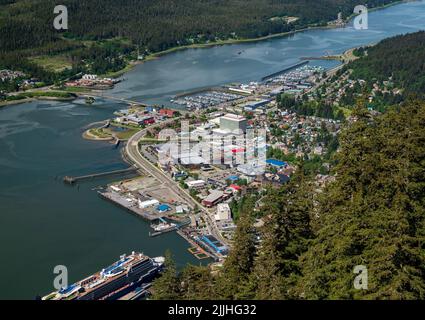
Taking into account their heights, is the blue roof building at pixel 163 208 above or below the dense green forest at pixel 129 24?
below

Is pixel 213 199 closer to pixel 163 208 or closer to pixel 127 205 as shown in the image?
pixel 163 208

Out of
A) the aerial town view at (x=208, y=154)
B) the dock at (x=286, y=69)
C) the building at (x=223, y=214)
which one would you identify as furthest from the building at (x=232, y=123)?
the dock at (x=286, y=69)

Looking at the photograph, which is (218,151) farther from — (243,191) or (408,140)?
(408,140)

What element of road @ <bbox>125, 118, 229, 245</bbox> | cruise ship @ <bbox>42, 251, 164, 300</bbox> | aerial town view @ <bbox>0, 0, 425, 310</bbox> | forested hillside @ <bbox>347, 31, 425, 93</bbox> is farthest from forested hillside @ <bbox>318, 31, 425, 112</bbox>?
cruise ship @ <bbox>42, 251, 164, 300</bbox>

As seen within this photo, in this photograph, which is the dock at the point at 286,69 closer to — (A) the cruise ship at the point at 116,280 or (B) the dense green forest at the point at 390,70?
(B) the dense green forest at the point at 390,70

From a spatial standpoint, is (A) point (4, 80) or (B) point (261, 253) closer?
(B) point (261, 253)

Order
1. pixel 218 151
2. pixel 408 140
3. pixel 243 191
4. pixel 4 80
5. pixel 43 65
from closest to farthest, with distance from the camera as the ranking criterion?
1. pixel 408 140
2. pixel 243 191
3. pixel 218 151
4. pixel 4 80
5. pixel 43 65

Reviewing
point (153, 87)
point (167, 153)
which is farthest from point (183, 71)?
point (167, 153)

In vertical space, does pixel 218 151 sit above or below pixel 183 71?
below
